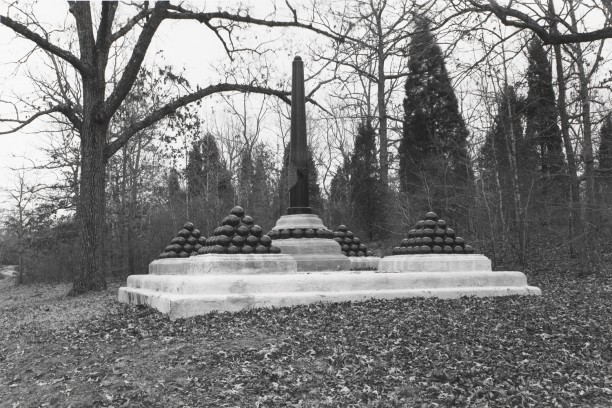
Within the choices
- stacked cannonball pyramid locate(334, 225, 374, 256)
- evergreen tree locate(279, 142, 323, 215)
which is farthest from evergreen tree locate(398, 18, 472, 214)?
stacked cannonball pyramid locate(334, 225, 374, 256)

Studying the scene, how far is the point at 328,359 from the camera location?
639 centimetres

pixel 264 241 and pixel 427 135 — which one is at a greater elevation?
pixel 427 135

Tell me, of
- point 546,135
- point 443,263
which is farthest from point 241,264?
point 546,135

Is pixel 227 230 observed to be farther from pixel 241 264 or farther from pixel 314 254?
pixel 314 254

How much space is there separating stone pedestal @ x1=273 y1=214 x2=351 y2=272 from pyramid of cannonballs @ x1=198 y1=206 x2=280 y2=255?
75.1 inches

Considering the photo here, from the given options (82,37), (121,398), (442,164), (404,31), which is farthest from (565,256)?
(121,398)

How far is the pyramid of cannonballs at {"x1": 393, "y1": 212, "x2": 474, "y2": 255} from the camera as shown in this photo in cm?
1169

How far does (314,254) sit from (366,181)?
65.5ft

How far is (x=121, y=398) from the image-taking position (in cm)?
561

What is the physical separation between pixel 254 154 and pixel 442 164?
49.4 feet

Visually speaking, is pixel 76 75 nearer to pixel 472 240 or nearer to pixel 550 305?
pixel 472 240

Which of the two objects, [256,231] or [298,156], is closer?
[256,231]

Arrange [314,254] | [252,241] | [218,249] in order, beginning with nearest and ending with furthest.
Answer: [218,249], [252,241], [314,254]

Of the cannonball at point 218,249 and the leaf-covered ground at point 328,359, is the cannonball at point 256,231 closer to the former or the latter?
the cannonball at point 218,249
